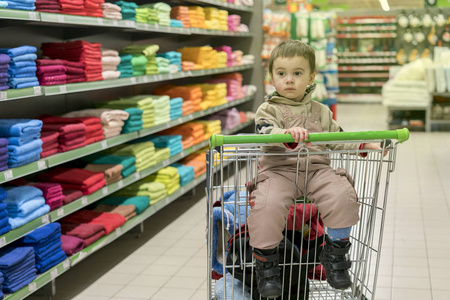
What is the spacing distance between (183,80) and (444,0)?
10527mm

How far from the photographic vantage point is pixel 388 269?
414 centimetres

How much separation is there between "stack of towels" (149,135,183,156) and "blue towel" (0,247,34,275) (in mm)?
2360

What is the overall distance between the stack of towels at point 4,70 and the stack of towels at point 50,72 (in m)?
0.34

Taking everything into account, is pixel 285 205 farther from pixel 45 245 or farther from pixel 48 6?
pixel 48 6

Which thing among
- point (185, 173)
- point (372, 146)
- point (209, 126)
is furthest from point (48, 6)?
point (209, 126)

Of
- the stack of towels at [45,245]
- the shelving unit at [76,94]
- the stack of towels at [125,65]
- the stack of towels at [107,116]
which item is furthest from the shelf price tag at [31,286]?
the stack of towels at [125,65]

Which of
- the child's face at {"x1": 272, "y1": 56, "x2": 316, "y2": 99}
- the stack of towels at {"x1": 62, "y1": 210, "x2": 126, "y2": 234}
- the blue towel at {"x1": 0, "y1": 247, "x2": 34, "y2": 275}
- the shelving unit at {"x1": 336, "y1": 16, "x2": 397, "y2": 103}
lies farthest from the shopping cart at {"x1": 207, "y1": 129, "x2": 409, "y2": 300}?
the shelving unit at {"x1": 336, "y1": 16, "x2": 397, "y2": 103}

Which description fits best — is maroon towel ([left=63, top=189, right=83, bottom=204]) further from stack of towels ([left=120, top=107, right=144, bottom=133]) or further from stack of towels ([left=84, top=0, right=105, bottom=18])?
stack of towels ([left=84, top=0, right=105, bottom=18])

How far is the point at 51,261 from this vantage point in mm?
3471

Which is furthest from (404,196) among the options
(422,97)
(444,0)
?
(444,0)

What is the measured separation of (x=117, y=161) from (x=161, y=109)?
0.94m

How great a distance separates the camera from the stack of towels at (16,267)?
10.1ft

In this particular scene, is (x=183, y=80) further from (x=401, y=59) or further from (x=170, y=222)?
Result: (x=401, y=59)

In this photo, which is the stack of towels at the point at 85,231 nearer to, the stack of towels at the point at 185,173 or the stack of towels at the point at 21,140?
the stack of towels at the point at 21,140
